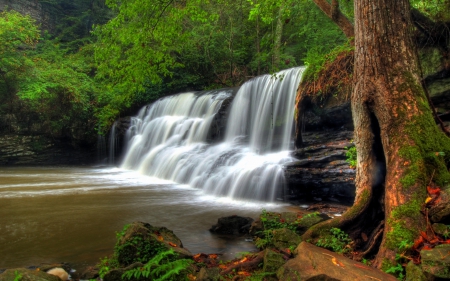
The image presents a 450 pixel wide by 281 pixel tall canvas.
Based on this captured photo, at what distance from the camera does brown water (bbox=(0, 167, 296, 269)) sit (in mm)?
5059

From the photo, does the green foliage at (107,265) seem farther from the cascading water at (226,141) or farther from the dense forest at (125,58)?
the dense forest at (125,58)

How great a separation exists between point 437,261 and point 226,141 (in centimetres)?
1093

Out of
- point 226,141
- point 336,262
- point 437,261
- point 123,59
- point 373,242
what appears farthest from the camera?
point 123,59

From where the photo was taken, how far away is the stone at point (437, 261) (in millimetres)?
2625

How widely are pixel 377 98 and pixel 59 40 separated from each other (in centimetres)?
2909

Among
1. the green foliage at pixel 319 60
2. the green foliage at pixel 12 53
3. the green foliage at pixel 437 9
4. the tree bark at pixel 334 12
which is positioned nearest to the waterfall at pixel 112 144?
the green foliage at pixel 12 53

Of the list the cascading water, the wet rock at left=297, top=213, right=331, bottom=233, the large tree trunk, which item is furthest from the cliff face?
the large tree trunk

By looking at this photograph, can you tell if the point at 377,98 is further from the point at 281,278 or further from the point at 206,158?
the point at 206,158

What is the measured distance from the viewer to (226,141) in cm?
1347

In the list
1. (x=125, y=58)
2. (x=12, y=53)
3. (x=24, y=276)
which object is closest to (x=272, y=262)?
(x=24, y=276)

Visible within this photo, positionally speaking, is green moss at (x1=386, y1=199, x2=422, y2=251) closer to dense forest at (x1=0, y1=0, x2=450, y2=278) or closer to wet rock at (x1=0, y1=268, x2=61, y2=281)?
dense forest at (x1=0, y1=0, x2=450, y2=278)

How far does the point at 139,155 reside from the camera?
16.3 metres

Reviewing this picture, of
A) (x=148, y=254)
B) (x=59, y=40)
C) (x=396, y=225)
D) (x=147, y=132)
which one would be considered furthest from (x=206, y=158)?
(x=59, y=40)

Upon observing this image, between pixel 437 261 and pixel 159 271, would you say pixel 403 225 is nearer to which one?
pixel 437 261
